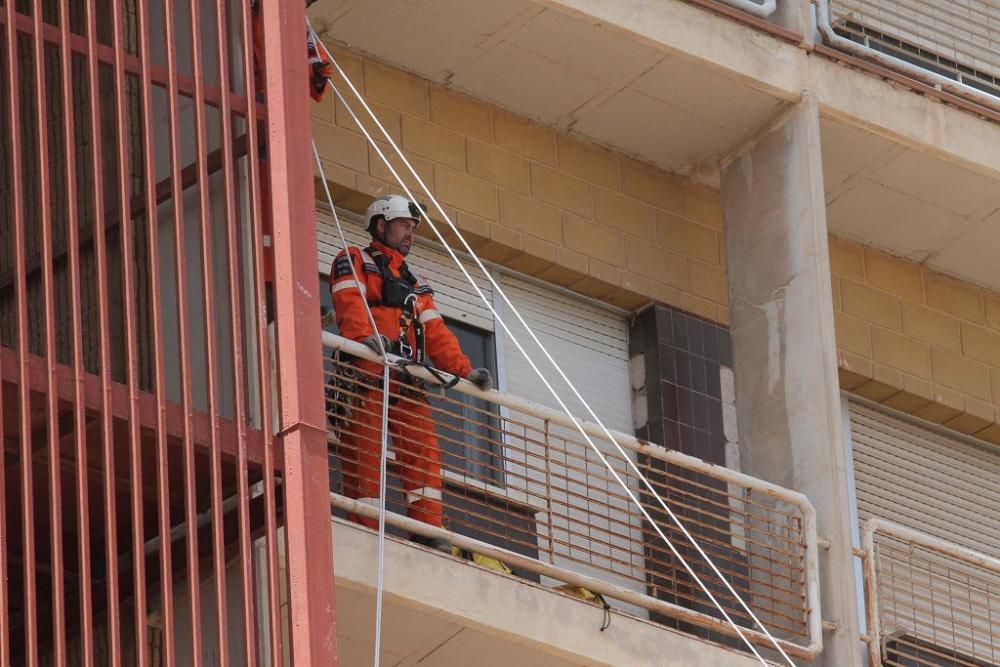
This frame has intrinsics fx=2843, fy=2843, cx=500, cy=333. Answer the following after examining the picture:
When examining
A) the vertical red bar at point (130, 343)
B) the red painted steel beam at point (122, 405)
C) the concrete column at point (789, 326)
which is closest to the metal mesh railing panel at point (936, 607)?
the concrete column at point (789, 326)

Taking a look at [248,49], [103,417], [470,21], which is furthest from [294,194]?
[470,21]

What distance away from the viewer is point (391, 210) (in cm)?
1405

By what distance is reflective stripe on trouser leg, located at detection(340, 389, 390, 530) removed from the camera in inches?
506

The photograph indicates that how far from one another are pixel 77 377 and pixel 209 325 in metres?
0.68

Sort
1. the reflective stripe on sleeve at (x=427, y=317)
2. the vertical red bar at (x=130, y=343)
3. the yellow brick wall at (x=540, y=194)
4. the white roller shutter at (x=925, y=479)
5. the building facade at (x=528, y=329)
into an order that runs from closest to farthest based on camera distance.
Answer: the vertical red bar at (x=130, y=343) < the building facade at (x=528, y=329) < the reflective stripe on sleeve at (x=427, y=317) < the yellow brick wall at (x=540, y=194) < the white roller shutter at (x=925, y=479)

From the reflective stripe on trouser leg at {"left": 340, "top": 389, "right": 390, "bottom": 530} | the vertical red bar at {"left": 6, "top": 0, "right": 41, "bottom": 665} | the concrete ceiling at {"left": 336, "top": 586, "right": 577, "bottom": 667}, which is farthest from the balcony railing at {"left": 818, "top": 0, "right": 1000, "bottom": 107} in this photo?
the vertical red bar at {"left": 6, "top": 0, "right": 41, "bottom": 665}

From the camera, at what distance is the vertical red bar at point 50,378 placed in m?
10.5

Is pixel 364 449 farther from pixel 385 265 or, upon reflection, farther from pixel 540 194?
pixel 540 194

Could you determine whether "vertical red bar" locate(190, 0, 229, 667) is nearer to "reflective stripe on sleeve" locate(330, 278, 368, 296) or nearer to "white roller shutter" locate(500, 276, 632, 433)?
"reflective stripe on sleeve" locate(330, 278, 368, 296)

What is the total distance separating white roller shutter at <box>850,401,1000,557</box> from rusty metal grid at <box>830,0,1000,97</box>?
213 cm

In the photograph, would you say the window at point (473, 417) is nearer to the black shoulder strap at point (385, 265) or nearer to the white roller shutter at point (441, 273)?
the white roller shutter at point (441, 273)

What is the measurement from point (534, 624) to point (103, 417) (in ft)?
9.58

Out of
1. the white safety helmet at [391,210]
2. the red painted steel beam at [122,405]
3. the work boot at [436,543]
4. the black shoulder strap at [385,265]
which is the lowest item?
the red painted steel beam at [122,405]

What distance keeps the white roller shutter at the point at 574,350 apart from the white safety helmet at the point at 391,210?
1722 millimetres
